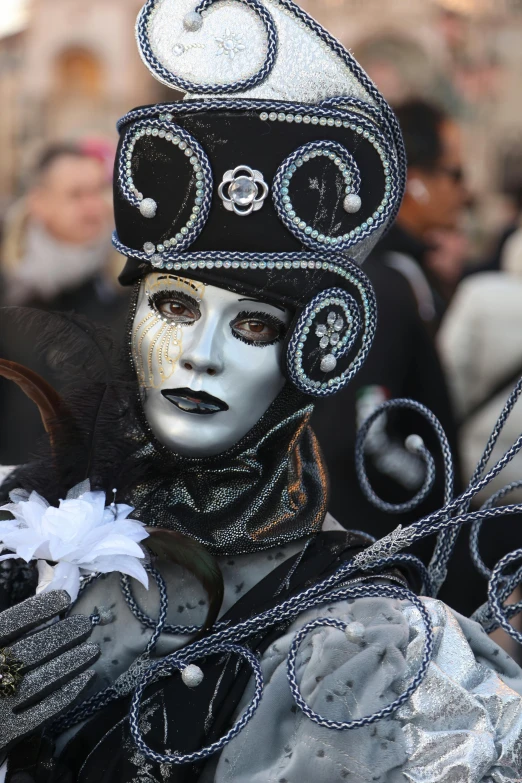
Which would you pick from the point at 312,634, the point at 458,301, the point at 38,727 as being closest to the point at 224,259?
the point at 312,634

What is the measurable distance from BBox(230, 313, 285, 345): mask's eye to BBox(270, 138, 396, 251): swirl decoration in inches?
5.0

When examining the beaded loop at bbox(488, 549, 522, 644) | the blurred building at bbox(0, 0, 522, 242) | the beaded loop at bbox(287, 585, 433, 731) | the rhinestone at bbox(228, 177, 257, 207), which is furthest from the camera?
the blurred building at bbox(0, 0, 522, 242)

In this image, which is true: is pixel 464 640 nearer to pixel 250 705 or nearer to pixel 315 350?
pixel 250 705

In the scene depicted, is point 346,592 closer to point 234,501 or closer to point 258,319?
point 234,501

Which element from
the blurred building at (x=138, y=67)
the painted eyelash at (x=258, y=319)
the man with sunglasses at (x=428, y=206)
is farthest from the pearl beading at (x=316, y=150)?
the blurred building at (x=138, y=67)

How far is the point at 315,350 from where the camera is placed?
1.68 m

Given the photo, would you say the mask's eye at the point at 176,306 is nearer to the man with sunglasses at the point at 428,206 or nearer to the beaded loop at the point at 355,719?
the beaded loop at the point at 355,719

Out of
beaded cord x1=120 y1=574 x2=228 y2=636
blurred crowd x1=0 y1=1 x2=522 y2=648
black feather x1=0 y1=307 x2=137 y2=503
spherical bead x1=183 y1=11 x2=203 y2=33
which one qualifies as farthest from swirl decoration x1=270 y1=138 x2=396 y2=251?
→ blurred crowd x1=0 y1=1 x2=522 y2=648

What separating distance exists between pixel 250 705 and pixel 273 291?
59 centimetres

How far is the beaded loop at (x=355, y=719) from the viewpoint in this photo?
4.57 feet

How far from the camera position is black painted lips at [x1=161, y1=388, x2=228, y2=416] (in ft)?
5.39

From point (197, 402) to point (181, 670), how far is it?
39cm

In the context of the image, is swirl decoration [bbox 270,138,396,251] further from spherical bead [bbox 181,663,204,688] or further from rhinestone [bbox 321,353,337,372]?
spherical bead [bbox 181,663,204,688]

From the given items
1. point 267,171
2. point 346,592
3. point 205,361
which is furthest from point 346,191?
point 346,592
